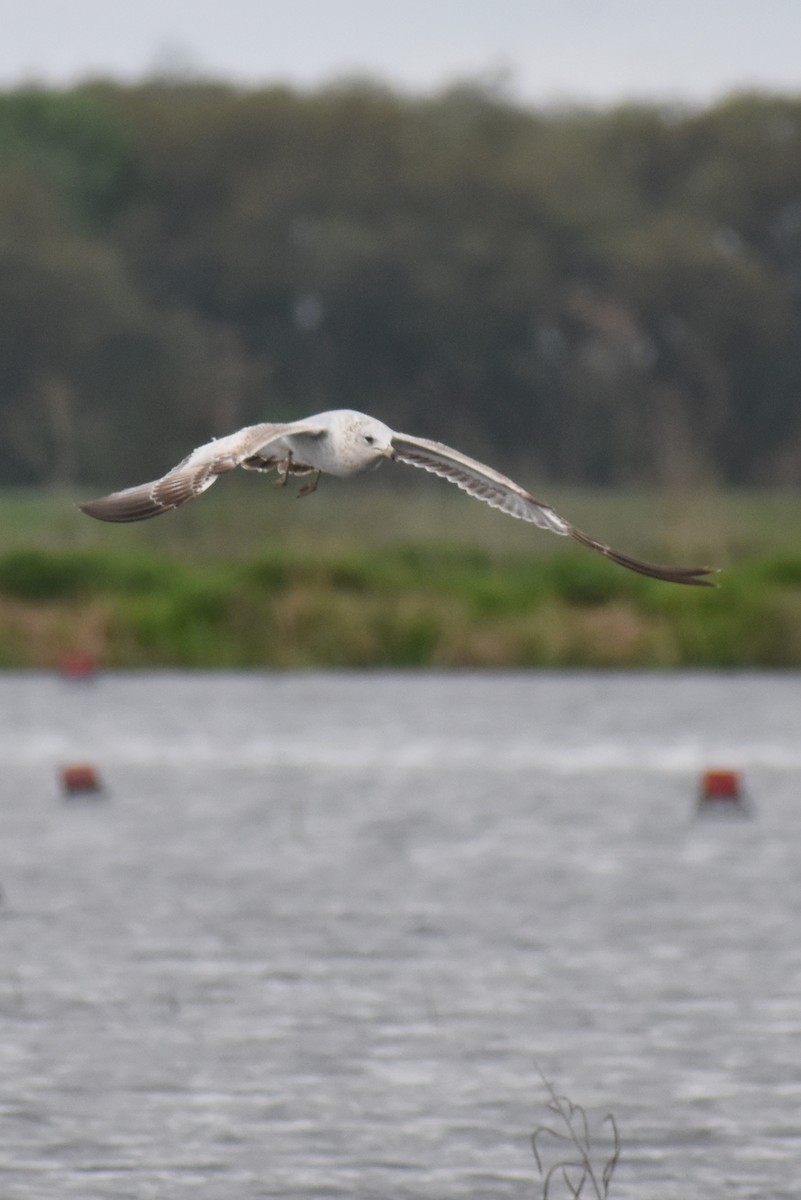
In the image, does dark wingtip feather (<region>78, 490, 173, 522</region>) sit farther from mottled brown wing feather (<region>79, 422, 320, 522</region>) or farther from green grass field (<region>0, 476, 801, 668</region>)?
green grass field (<region>0, 476, 801, 668</region>)

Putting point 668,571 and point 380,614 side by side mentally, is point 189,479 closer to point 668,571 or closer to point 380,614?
point 668,571

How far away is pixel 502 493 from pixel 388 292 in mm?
57964

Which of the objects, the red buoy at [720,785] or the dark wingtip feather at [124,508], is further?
the red buoy at [720,785]

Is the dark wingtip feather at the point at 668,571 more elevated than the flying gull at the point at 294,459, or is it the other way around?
the flying gull at the point at 294,459

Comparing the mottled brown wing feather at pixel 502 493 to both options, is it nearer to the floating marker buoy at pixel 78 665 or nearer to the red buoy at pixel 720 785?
the red buoy at pixel 720 785

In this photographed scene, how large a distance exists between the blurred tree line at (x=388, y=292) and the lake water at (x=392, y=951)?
24.7m

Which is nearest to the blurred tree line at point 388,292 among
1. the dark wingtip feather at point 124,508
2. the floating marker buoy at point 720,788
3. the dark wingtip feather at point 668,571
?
the floating marker buoy at point 720,788

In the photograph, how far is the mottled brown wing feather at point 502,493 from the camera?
1057cm

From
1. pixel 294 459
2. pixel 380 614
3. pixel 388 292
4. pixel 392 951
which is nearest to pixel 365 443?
pixel 294 459

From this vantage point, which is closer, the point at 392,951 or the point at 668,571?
the point at 668,571

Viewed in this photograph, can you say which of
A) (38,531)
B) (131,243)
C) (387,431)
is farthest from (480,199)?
(387,431)

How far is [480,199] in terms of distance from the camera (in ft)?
237

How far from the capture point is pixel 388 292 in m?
69.3

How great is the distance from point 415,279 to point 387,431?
195 feet
